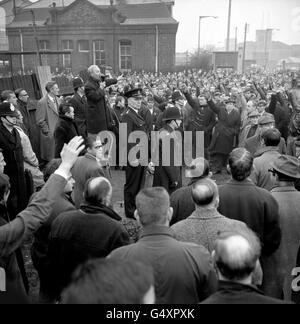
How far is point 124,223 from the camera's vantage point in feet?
21.6

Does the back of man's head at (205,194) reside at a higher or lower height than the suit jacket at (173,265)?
higher

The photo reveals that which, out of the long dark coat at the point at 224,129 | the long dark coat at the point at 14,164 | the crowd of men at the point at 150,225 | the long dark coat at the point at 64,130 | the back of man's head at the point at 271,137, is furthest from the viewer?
the long dark coat at the point at 224,129

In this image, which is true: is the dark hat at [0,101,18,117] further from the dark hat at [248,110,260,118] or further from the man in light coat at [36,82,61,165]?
the dark hat at [248,110,260,118]

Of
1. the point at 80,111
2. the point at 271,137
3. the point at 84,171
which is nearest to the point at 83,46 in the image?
the point at 80,111

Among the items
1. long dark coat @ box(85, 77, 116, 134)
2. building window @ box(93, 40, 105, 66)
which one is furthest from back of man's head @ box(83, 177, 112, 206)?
building window @ box(93, 40, 105, 66)

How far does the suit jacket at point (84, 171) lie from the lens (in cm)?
491

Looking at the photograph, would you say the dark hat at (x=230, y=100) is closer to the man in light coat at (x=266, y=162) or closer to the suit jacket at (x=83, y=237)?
the man in light coat at (x=266, y=162)

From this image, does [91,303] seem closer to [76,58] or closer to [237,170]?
[237,170]

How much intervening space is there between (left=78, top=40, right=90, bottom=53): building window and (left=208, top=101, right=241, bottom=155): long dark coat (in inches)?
1117

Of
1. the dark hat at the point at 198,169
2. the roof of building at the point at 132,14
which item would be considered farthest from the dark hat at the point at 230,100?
the roof of building at the point at 132,14

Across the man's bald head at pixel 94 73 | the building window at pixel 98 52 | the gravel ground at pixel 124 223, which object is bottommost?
the gravel ground at pixel 124 223

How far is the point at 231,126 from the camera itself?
9680mm

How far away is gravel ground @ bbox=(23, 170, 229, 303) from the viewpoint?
4.76 metres

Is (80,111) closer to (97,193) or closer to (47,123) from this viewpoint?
(47,123)
